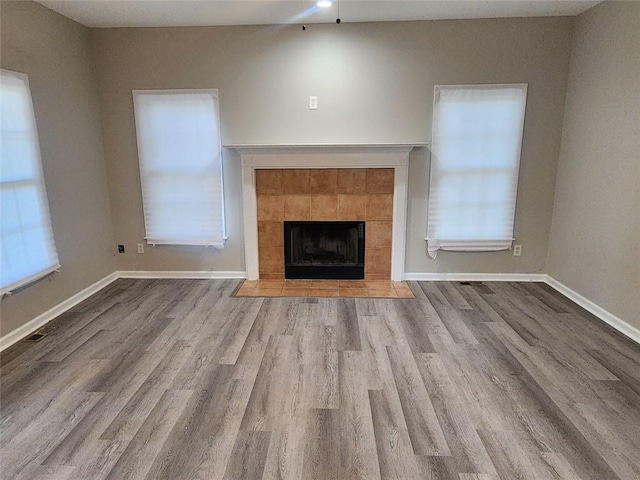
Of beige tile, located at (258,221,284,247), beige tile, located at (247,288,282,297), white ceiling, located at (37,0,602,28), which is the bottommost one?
beige tile, located at (247,288,282,297)

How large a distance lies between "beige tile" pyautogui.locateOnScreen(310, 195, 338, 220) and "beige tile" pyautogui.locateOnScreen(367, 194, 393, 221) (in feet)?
1.14

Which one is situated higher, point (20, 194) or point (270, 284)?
point (20, 194)

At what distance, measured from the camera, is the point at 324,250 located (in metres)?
4.25

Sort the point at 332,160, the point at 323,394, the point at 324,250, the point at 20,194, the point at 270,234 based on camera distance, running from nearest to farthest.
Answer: the point at 323,394 < the point at 20,194 < the point at 332,160 < the point at 270,234 < the point at 324,250

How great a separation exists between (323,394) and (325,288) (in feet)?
5.68

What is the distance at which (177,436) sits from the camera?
76.0 inches

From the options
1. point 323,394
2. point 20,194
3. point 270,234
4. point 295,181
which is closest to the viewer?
point 323,394

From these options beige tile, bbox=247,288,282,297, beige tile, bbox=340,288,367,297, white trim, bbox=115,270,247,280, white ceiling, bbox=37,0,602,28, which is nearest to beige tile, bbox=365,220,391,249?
beige tile, bbox=340,288,367,297

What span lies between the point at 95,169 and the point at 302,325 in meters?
2.58

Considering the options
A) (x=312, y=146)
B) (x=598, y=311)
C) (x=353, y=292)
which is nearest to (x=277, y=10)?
(x=312, y=146)

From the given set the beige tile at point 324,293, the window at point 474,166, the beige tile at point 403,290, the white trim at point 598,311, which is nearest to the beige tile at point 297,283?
the beige tile at point 324,293

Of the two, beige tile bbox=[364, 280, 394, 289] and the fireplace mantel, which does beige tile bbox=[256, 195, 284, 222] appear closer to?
the fireplace mantel

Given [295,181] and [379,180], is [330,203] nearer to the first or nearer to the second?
[295,181]

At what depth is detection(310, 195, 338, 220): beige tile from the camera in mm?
4039
